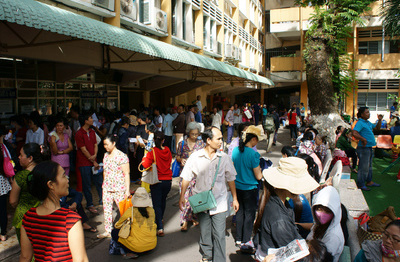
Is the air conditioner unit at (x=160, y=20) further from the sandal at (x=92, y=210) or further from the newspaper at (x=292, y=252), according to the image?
the newspaper at (x=292, y=252)

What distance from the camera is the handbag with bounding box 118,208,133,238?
4.33 metres

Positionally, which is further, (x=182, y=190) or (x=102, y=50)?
(x=102, y=50)

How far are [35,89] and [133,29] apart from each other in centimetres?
413

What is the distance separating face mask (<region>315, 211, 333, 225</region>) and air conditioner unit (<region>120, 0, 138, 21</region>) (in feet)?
31.0

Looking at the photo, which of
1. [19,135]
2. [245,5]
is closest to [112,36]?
[19,135]

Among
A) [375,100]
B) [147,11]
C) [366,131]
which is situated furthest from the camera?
[375,100]

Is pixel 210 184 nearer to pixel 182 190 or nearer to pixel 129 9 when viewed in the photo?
pixel 182 190

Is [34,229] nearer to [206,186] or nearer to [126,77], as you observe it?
[206,186]

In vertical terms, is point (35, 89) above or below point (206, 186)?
above

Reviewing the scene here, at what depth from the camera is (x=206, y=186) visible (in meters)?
4.00

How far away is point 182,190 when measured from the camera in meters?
4.08

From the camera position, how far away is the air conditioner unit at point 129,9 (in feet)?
34.5

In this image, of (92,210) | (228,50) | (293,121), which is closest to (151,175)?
(92,210)

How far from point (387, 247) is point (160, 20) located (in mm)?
11550
